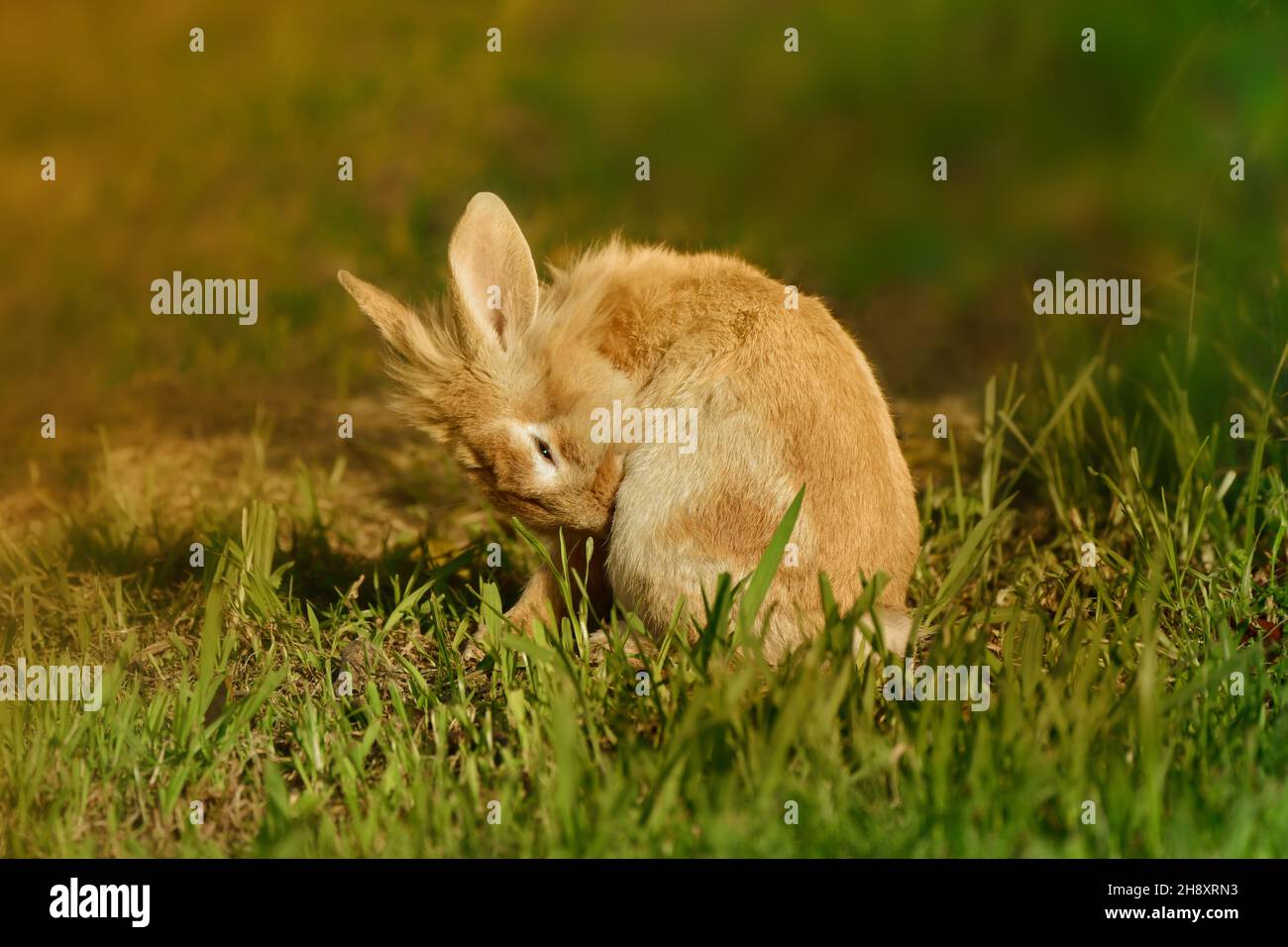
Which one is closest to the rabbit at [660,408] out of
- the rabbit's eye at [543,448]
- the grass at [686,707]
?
the rabbit's eye at [543,448]

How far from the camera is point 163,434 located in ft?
23.1

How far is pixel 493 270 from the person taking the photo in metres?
4.76

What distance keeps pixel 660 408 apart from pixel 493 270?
838 mm

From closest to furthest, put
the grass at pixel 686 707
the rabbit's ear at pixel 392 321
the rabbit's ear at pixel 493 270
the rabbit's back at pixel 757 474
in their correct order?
the grass at pixel 686 707 < the rabbit's back at pixel 757 474 < the rabbit's ear at pixel 493 270 < the rabbit's ear at pixel 392 321

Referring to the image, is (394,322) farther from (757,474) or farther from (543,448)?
(757,474)

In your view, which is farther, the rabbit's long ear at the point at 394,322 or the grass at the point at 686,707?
the rabbit's long ear at the point at 394,322

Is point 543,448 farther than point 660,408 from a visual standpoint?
Yes

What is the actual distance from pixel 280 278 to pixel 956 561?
200 inches

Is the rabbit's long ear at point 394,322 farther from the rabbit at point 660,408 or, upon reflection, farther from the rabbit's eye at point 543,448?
the rabbit's eye at point 543,448

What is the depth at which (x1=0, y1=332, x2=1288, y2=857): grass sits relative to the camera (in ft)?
11.4

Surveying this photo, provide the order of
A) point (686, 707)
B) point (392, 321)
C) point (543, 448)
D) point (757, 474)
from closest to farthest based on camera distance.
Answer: point (686, 707)
point (757, 474)
point (543, 448)
point (392, 321)

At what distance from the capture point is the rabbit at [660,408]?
4.37 meters

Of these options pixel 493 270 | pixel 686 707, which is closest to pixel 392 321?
pixel 493 270
